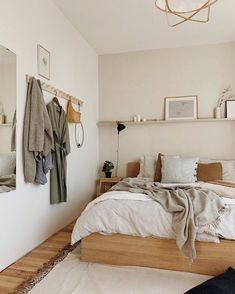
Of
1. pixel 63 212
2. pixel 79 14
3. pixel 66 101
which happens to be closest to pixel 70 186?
pixel 63 212

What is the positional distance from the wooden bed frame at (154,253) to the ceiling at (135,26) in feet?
8.20

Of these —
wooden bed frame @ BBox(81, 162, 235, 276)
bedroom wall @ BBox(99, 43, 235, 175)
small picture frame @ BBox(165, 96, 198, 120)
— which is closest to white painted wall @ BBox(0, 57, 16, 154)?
wooden bed frame @ BBox(81, 162, 235, 276)

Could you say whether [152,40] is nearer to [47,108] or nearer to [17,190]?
[47,108]

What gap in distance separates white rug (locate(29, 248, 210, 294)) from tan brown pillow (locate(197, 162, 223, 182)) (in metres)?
1.57

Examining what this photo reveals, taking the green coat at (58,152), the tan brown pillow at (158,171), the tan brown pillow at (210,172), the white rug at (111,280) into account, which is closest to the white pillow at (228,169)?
the tan brown pillow at (210,172)

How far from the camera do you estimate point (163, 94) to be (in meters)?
4.30

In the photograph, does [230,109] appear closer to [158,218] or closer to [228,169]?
[228,169]

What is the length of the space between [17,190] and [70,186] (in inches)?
44.0

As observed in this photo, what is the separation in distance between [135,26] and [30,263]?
10.0 feet

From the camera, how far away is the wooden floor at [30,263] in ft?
6.49

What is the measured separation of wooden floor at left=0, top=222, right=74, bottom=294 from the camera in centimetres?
198

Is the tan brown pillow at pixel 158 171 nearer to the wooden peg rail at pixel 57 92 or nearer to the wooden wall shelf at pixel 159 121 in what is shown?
the wooden wall shelf at pixel 159 121

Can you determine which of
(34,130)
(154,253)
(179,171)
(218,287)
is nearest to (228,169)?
(179,171)

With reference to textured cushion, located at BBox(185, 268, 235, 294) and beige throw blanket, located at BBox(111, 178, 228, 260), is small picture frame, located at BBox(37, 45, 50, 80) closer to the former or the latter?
beige throw blanket, located at BBox(111, 178, 228, 260)
